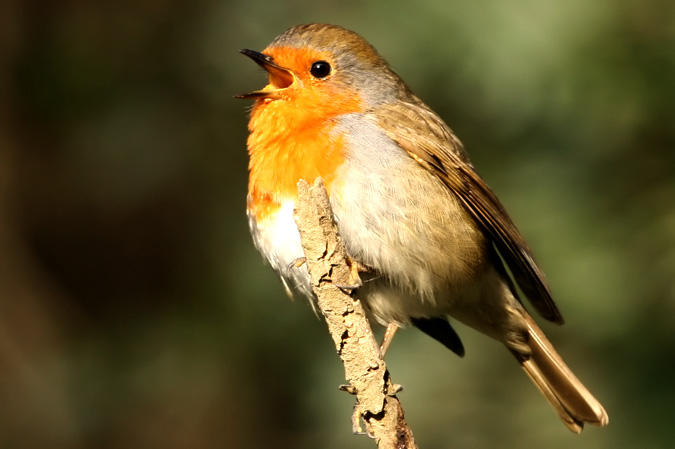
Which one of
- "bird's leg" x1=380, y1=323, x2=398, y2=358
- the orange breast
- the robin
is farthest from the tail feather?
the orange breast

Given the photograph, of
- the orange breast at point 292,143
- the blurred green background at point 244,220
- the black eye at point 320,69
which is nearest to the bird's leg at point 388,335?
the blurred green background at point 244,220

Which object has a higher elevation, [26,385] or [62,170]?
[62,170]

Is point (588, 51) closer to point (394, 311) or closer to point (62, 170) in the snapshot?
point (394, 311)

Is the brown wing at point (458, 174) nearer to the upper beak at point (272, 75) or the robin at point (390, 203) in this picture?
the robin at point (390, 203)

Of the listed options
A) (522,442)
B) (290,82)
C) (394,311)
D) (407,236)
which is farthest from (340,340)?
(522,442)

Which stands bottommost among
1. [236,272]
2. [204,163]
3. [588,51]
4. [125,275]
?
[125,275]

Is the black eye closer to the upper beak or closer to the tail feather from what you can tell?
the upper beak
